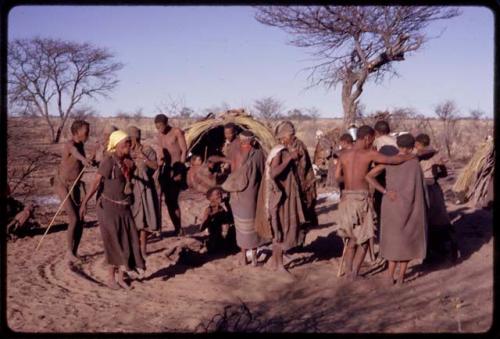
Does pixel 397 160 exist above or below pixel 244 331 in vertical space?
above

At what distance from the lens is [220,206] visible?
26.8 feet

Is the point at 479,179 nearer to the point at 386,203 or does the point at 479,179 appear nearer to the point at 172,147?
the point at 386,203

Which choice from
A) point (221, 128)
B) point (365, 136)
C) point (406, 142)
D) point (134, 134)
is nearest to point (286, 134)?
point (365, 136)

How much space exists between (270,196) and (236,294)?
1307 millimetres

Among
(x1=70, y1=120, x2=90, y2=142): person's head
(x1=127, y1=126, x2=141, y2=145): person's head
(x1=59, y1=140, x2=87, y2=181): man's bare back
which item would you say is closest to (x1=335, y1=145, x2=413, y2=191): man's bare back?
(x1=127, y1=126, x2=141, y2=145): person's head

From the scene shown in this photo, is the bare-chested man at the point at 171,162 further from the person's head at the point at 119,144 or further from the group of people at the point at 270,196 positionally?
the person's head at the point at 119,144

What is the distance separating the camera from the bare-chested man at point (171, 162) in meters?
9.03

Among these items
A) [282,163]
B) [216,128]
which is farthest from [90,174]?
[282,163]

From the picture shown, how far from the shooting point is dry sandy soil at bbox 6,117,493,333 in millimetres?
5125

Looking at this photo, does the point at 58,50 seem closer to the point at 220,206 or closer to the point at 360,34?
the point at 360,34

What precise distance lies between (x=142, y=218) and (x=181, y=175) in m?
1.72

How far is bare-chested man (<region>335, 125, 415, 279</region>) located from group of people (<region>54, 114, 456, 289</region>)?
0.04ft

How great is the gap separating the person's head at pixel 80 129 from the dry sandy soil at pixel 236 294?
158 cm

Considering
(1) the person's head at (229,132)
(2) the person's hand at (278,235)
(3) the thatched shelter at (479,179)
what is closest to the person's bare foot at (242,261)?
(2) the person's hand at (278,235)
